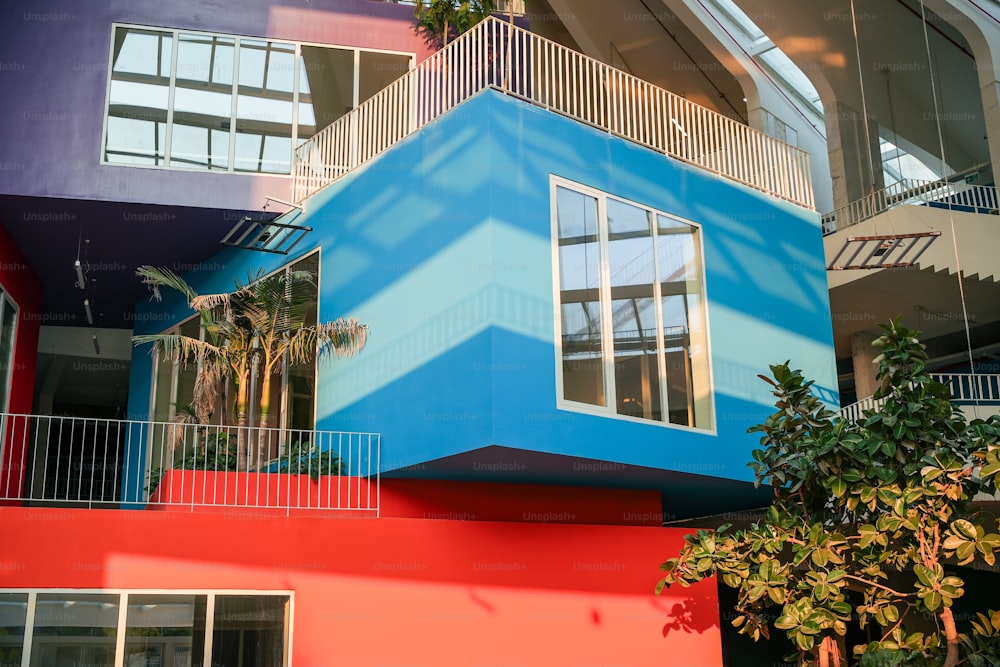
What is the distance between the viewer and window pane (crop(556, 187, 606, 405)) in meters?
10.6

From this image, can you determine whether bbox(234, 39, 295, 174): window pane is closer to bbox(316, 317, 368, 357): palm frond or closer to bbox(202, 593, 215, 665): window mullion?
bbox(316, 317, 368, 357): palm frond

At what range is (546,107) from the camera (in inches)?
436

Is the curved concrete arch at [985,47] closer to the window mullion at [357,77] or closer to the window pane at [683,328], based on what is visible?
the window pane at [683,328]

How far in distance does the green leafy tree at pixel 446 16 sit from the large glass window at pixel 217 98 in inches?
48.3

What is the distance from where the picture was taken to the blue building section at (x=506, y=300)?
10125 millimetres

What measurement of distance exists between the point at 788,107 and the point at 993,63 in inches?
223

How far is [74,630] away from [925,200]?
46.8 feet

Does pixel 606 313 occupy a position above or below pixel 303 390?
above

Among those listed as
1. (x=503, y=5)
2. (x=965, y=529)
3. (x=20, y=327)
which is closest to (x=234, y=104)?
(x=503, y=5)

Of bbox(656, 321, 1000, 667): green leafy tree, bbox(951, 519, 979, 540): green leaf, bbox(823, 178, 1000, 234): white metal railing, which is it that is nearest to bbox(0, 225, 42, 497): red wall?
bbox(656, 321, 1000, 667): green leafy tree

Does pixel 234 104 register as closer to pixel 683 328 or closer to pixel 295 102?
pixel 295 102

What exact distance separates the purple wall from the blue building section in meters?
1.53

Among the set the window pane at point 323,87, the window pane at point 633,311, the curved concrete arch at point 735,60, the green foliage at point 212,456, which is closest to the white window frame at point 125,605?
the green foliage at point 212,456

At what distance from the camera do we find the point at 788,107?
21391 millimetres
